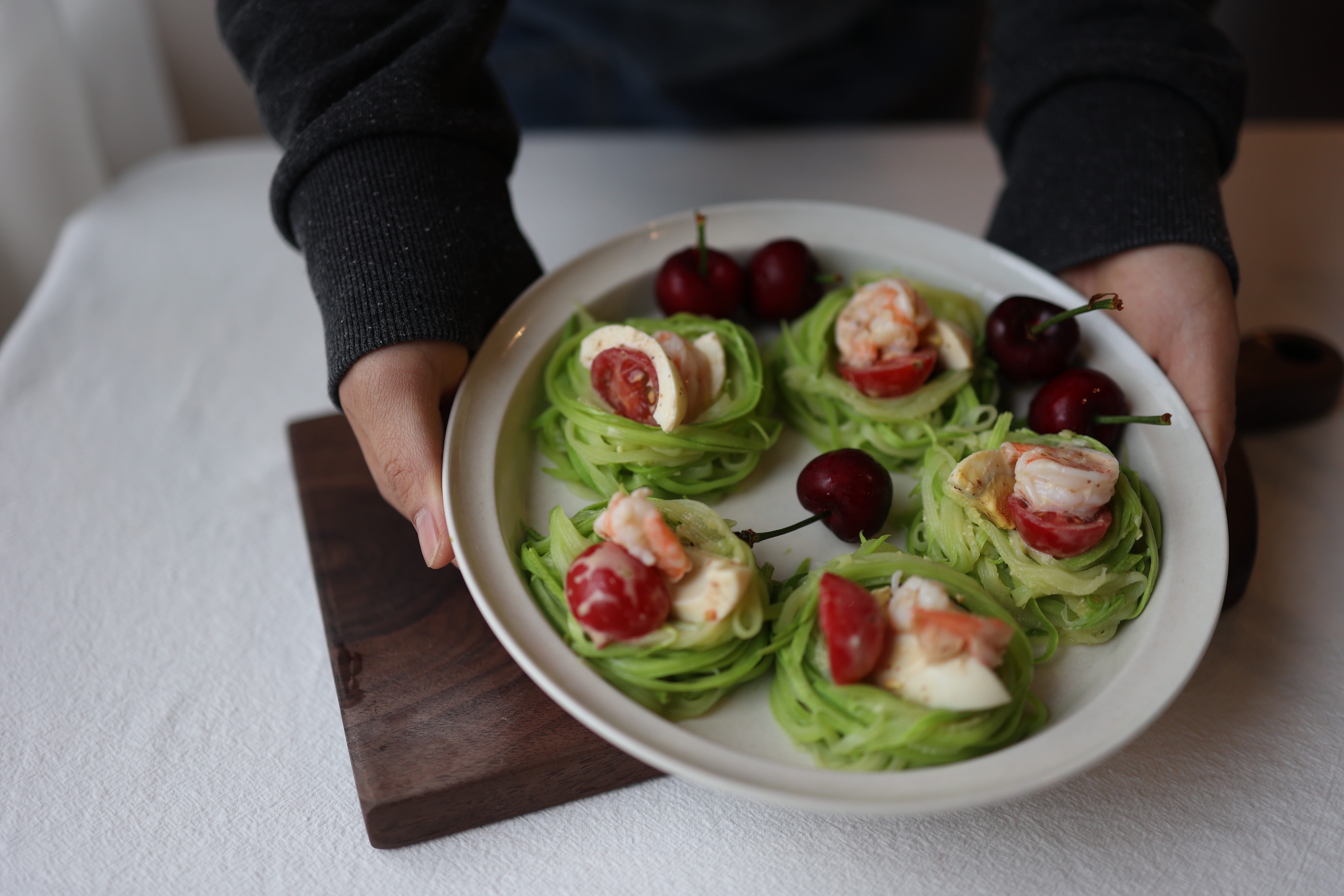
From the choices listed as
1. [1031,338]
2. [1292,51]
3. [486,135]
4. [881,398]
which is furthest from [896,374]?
[1292,51]

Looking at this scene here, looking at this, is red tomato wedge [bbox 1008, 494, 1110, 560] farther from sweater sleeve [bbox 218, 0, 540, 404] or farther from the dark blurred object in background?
the dark blurred object in background

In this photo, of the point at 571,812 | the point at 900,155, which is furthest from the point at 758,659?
the point at 900,155

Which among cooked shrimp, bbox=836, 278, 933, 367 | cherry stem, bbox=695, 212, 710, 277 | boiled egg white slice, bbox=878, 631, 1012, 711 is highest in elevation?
cherry stem, bbox=695, 212, 710, 277

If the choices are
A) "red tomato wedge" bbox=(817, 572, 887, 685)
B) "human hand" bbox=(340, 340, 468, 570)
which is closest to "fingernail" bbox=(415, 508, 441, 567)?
"human hand" bbox=(340, 340, 468, 570)

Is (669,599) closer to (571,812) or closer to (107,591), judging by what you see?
(571,812)

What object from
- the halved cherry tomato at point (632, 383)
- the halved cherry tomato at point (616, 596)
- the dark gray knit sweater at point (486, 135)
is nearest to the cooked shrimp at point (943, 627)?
the halved cherry tomato at point (616, 596)

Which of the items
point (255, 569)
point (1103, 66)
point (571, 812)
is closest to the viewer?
point (571, 812)
